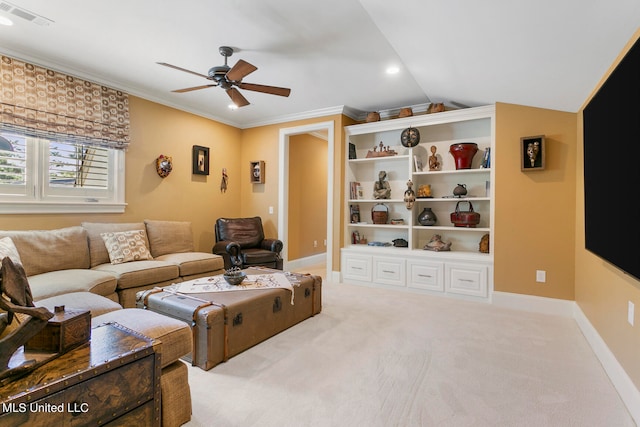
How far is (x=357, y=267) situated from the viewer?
15.3 feet

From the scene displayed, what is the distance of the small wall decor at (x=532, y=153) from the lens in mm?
3398

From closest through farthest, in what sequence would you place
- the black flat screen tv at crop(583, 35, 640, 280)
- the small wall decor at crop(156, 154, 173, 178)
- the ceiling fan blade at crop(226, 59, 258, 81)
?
the black flat screen tv at crop(583, 35, 640, 280), the ceiling fan blade at crop(226, 59, 258, 81), the small wall decor at crop(156, 154, 173, 178)

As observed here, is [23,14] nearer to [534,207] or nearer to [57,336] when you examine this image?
[57,336]

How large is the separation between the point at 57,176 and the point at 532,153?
511 cm

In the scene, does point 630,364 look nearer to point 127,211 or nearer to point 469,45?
point 469,45

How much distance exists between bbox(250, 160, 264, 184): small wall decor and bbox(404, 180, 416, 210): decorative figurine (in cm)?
242

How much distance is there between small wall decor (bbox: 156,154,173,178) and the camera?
4.41 metres

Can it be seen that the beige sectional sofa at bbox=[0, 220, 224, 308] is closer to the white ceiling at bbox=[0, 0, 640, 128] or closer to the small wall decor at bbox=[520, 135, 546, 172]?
the white ceiling at bbox=[0, 0, 640, 128]

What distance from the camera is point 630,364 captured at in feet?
6.01

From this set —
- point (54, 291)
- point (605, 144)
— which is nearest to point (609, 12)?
point (605, 144)

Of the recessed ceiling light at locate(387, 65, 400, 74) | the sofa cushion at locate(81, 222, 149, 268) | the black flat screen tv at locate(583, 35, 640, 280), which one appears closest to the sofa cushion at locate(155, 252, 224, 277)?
the sofa cushion at locate(81, 222, 149, 268)

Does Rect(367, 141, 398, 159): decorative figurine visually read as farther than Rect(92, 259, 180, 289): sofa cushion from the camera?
Yes

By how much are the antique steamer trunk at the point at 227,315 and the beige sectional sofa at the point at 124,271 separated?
36 centimetres

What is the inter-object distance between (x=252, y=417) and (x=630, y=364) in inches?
83.8
